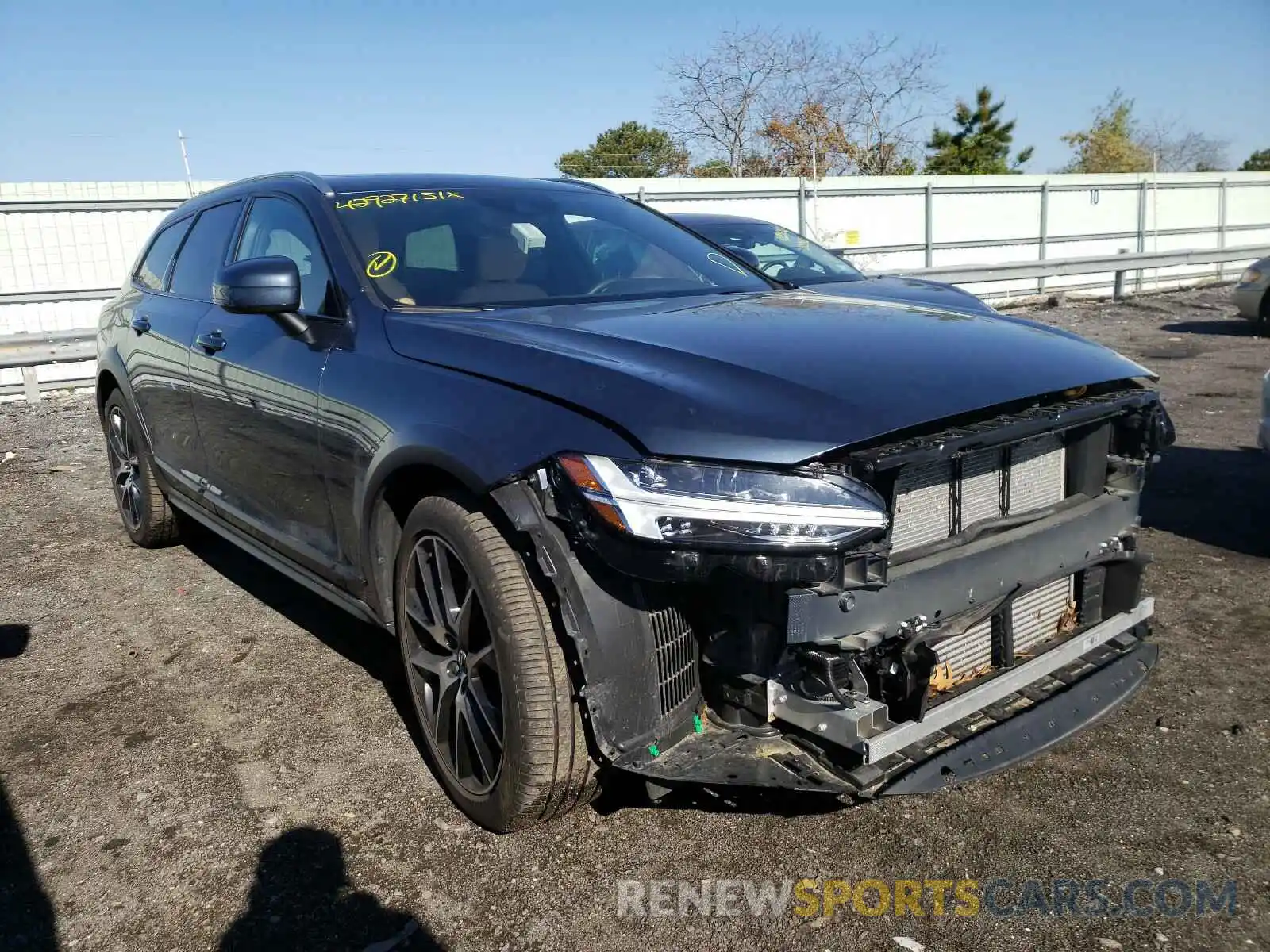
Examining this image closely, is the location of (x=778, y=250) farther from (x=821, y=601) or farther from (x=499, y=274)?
(x=821, y=601)

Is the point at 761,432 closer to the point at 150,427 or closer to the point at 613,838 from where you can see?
the point at 613,838

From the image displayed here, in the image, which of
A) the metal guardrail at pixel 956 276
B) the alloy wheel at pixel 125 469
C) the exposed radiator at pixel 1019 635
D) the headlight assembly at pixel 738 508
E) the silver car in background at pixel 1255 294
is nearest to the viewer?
the headlight assembly at pixel 738 508

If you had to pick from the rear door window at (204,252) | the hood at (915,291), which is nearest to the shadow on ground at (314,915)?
the rear door window at (204,252)

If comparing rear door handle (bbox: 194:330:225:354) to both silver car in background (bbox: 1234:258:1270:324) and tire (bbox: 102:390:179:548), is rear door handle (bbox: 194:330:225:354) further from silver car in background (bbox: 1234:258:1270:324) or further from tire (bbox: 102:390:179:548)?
silver car in background (bbox: 1234:258:1270:324)

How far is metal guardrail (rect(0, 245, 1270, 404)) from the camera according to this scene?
1080 centimetres

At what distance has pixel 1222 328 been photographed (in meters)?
13.5

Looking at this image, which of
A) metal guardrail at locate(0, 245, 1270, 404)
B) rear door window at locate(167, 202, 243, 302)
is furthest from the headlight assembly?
metal guardrail at locate(0, 245, 1270, 404)

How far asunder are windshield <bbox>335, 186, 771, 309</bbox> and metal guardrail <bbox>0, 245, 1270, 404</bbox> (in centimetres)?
571

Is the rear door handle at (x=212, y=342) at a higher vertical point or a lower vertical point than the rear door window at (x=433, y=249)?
lower

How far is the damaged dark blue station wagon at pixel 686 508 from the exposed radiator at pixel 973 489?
1cm

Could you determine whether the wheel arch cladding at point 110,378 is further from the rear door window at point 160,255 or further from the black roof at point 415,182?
the black roof at point 415,182

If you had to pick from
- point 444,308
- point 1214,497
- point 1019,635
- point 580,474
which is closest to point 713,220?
point 1214,497

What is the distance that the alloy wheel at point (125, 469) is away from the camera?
218 inches

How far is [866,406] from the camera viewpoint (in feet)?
7.53
